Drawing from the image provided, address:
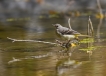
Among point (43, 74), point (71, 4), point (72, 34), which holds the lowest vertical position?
point (43, 74)

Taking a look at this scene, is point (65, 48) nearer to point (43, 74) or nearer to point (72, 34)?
point (72, 34)

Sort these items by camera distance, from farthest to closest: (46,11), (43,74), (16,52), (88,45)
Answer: (46,11)
(88,45)
(16,52)
(43,74)

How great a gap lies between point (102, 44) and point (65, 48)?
52.2 inches

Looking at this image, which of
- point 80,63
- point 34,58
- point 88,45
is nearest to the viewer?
point 80,63

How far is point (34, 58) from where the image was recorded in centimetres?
1134

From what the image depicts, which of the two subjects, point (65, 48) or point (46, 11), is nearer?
point (65, 48)

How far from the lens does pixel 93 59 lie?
1089 cm

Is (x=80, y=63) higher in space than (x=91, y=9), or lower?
lower

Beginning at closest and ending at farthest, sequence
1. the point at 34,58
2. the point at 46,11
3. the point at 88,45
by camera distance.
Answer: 1. the point at 34,58
2. the point at 88,45
3. the point at 46,11

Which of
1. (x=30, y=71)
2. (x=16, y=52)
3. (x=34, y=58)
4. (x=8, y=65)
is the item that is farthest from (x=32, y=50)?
(x=30, y=71)

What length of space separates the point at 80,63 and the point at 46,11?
22.7 metres

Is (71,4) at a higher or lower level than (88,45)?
higher

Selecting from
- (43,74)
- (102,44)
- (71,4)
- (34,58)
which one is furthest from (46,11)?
(43,74)

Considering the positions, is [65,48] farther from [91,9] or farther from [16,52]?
[91,9]
